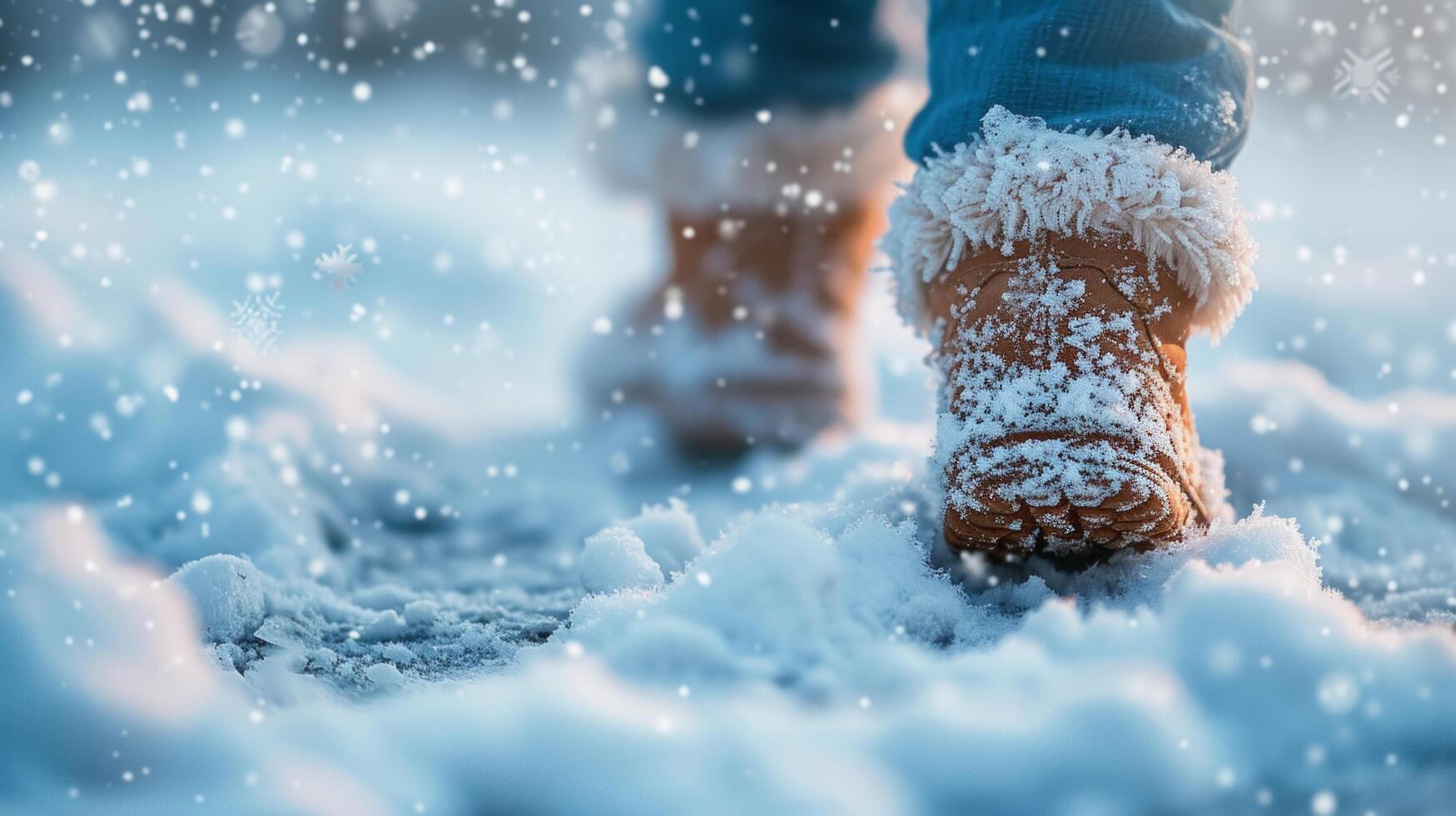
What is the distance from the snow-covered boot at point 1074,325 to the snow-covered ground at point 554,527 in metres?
0.05

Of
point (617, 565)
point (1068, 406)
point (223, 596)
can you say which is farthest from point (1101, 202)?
point (223, 596)

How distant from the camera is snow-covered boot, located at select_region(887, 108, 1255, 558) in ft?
1.93

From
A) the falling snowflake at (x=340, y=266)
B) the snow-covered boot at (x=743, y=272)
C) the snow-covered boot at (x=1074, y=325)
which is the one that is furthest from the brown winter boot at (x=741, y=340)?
the snow-covered boot at (x=1074, y=325)

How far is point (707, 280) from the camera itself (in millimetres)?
1310

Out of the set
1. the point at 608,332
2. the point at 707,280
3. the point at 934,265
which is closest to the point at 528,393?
the point at 608,332

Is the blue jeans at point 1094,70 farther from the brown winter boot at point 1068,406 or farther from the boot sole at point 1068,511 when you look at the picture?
the boot sole at point 1068,511

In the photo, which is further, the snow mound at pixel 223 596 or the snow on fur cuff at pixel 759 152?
the snow on fur cuff at pixel 759 152

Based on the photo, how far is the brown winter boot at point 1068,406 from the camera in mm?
583

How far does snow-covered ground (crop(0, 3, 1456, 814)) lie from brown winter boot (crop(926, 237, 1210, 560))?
45 mm

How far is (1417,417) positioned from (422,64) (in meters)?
1.35

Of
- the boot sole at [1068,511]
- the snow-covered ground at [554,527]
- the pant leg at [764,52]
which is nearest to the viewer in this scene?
the snow-covered ground at [554,527]

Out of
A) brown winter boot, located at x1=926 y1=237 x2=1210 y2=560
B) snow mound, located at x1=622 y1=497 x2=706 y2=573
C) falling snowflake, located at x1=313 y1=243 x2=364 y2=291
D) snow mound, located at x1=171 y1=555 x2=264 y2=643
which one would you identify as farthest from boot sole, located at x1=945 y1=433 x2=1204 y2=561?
falling snowflake, located at x1=313 y1=243 x2=364 y2=291

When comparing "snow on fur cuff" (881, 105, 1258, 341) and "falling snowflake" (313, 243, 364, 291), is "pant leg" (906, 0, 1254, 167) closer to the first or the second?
"snow on fur cuff" (881, 105, 1258, 341)

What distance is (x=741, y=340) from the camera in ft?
4.29
